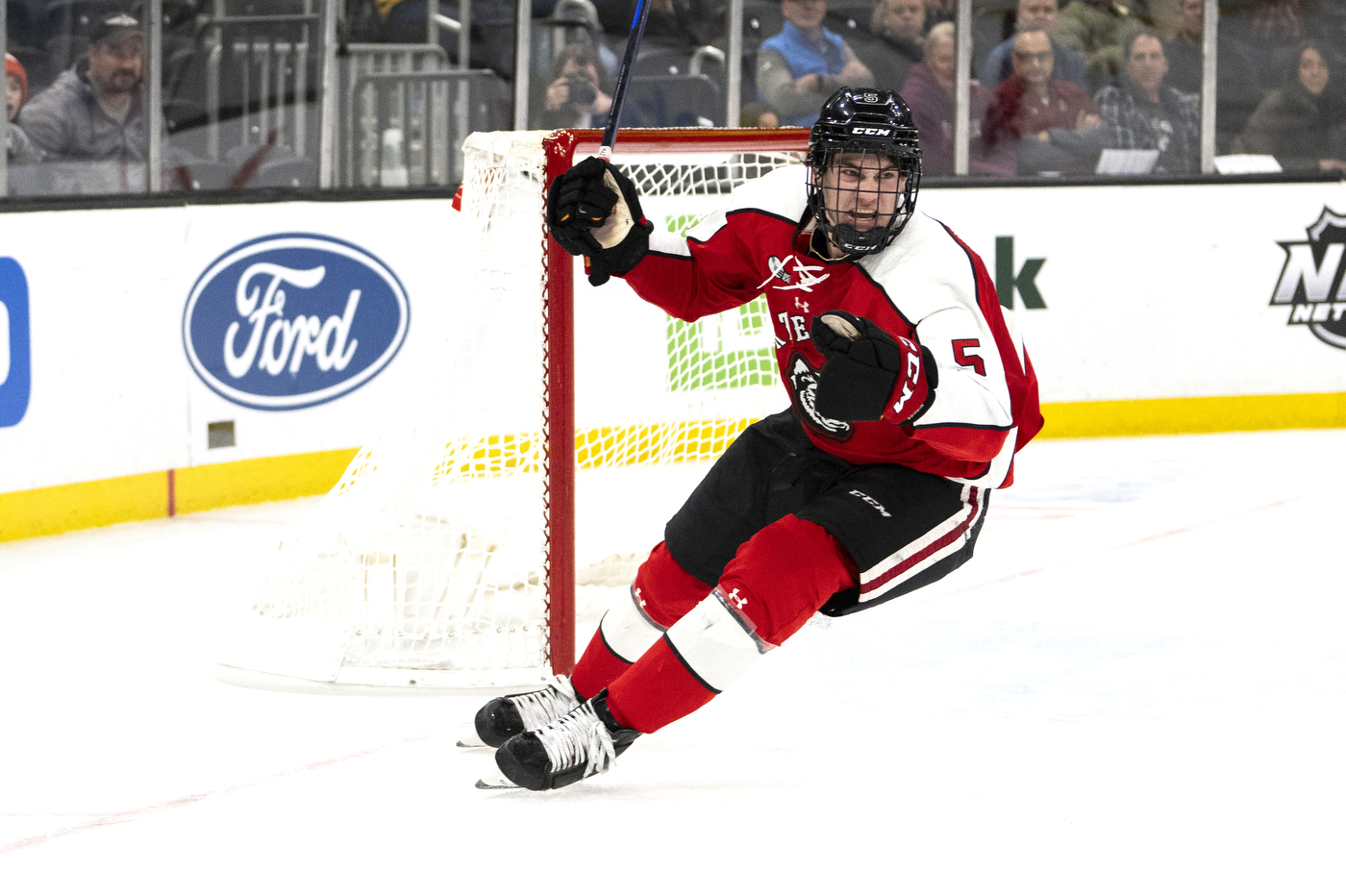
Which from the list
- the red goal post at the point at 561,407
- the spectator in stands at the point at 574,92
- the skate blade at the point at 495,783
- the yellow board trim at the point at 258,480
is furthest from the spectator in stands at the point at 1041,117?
the skate blade at the point at 495,783

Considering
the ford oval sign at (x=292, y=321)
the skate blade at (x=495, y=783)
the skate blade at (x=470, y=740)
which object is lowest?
the skate blade at (x=470, y=740)

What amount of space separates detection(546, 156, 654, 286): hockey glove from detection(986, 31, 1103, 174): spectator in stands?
13.9 feet

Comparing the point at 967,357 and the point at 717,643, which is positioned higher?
the point at 967,357

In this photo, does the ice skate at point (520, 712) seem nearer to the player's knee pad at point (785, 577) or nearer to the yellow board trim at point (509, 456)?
the player's knee pad at point (785, 577)

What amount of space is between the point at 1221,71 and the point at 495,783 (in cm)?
520

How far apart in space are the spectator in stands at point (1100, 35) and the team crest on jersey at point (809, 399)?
4519mm

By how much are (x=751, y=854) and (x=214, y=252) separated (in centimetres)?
317

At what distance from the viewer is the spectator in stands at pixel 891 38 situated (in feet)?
20.4

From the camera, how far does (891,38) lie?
621cm

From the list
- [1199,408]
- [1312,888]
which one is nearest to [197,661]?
[1312,888]

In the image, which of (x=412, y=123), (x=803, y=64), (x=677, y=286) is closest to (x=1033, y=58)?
(x=803, y=64)

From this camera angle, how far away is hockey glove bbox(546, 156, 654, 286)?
7.82 feet

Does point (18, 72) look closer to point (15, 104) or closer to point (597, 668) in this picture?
point (15, 104)

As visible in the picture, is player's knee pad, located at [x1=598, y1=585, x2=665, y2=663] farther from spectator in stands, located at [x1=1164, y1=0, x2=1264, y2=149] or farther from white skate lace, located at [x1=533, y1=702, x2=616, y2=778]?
spectator in stands, located at [x1=1164, y1=0, x2=1264, y2=149]
